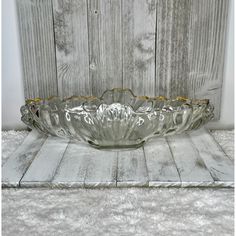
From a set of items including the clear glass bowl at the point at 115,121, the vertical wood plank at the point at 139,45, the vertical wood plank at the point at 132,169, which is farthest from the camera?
the vertical wood plank at the point at 139,45

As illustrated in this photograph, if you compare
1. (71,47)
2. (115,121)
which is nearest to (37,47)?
(71,47)

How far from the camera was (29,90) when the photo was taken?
120cm

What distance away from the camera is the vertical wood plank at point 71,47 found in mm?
1110

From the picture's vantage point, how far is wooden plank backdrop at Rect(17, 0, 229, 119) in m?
1.11

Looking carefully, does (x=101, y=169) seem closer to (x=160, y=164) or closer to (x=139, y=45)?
(x=160, y=164)

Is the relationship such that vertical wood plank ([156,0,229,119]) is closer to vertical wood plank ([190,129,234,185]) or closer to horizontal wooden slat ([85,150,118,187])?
vertical wood plank ([190,129,234,185])

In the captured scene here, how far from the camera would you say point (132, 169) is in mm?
888

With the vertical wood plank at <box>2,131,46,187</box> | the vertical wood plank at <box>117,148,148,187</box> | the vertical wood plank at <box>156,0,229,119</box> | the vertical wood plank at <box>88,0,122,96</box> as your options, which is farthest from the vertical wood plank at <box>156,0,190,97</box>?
the vertical wood plank at <box>2,131,46,187</box>

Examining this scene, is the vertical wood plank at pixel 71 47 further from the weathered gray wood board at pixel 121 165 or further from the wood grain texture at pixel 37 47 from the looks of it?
the weathered gray wood board at pixel 121 165

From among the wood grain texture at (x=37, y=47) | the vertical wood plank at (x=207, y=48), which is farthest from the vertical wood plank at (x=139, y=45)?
the wood grain texture at (x=37, y=47)

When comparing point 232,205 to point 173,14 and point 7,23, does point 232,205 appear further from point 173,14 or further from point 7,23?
point 7,23

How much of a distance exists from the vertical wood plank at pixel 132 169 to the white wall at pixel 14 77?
0.38 m

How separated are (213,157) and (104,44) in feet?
1.48

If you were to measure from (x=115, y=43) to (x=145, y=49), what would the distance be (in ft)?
0.29
